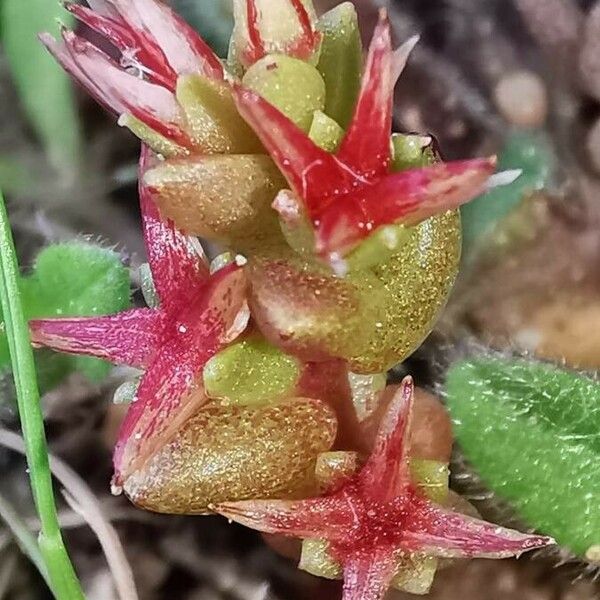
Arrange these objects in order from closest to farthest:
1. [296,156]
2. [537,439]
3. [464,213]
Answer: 1. [296,156]
2. [537,439]
3. [464,213]

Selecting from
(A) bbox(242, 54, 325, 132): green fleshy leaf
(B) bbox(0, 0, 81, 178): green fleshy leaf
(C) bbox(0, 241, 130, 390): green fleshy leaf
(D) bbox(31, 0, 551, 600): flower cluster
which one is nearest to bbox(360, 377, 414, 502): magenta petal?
(D) bbox(31, 0, 551, 600): flower cluster

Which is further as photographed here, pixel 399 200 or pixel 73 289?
pixel 73 289

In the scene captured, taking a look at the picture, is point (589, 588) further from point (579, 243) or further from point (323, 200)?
point (323, 200)

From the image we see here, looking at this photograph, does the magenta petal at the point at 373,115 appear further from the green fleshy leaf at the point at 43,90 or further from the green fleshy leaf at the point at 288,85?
the green fleshy leaf at the point at 43,90

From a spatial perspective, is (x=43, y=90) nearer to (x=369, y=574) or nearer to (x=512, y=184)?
(x=512, y=184)

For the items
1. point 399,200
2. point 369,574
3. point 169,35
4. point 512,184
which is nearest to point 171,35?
point 169,35

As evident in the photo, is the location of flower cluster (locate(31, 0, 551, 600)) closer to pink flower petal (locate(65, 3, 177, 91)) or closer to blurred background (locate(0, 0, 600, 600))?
pink flower petal (locate(65, 3, 177, 91))

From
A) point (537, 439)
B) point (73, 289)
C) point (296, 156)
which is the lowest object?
point (537, 439)

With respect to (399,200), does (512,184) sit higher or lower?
lower
